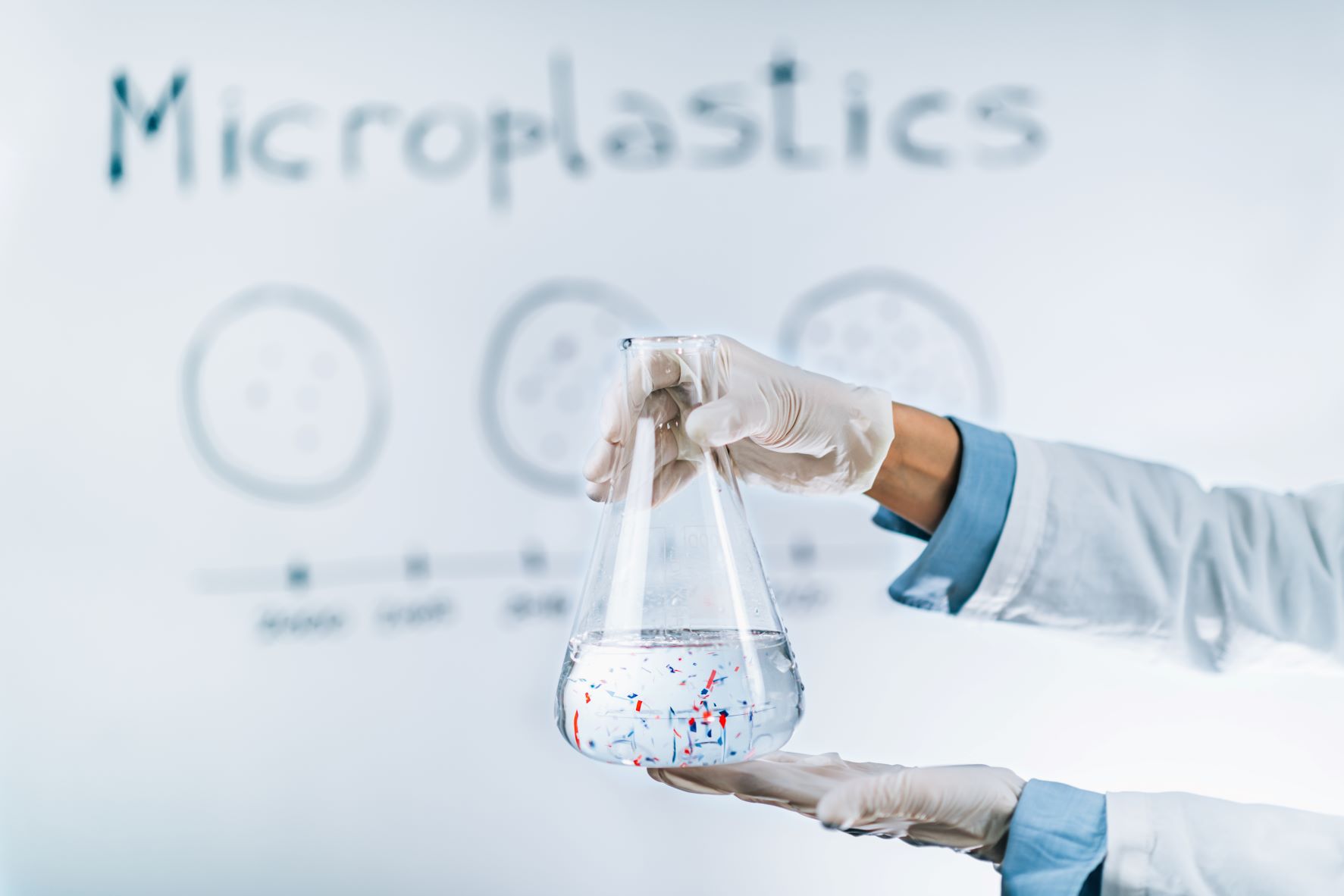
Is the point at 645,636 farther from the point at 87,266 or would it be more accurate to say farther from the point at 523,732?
the point at 87,266

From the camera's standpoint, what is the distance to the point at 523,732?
185 cm

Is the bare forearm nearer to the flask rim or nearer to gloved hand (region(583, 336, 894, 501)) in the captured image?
gloved hand (region(583, 336, 894, 501))

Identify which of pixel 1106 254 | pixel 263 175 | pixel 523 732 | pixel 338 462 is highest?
pixel 263 175

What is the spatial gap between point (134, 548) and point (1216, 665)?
1743 millimetres

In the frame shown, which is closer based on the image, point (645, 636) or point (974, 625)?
point (645, 636)

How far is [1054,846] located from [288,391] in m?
1.48

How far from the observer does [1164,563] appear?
3.75ft

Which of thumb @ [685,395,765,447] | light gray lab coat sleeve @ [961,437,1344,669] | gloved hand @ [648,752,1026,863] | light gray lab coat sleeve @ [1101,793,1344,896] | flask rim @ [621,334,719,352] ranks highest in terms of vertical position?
flask rim @ [621,334,719,352]

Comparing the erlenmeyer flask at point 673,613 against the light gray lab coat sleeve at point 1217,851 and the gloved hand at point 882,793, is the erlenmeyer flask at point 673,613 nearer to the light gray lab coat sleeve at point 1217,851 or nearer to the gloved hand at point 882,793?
the gloved hand at point 882,793

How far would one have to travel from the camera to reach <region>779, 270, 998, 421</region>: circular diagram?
1870 mm

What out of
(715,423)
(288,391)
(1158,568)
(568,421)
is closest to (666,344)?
(715,423)

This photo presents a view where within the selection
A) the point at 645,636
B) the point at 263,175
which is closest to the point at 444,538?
the point at 263,175

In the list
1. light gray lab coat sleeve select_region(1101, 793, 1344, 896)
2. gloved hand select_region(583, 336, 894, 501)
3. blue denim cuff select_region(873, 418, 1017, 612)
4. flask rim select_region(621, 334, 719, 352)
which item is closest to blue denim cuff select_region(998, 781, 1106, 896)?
light gray lab coat sleeve select_region(1101, 793, 1344, 896)

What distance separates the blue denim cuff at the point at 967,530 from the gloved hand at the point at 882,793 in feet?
0.71
